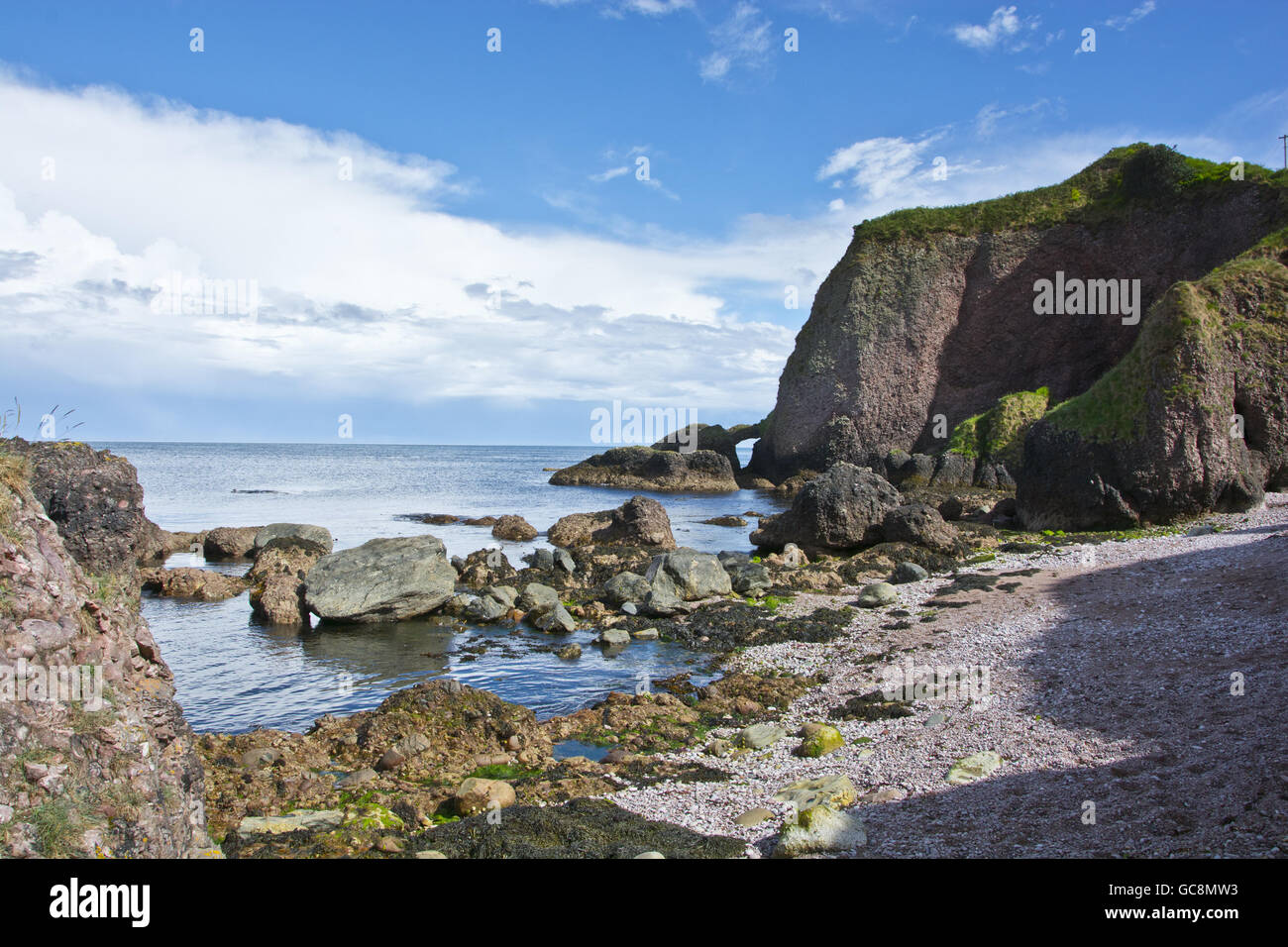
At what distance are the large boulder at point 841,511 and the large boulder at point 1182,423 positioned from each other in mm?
6061

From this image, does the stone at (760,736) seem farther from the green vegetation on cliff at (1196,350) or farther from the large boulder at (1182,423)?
the green vegetation on cliff at (1196,350)

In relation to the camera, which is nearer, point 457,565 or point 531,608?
point 531,608

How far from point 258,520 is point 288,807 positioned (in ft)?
124

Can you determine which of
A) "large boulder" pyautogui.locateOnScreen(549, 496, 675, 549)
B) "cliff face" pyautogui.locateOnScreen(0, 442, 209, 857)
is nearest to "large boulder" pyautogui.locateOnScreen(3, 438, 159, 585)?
"cliff face" pyautogui.locateOnScreen(0, 442, 209, 857)

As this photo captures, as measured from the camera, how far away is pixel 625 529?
106 ft

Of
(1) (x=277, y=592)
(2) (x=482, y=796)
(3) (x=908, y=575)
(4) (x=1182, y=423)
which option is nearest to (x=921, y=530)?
(3) (x=908, y=575)

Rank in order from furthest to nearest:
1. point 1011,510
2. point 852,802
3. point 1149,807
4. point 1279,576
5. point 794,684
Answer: point 1011,510 < point 794,684 < point 1279,576 < point 852,802 < point 1149,807

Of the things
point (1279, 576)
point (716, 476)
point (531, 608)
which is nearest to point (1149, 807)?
point (1279, 576)

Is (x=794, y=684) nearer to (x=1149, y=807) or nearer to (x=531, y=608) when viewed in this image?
(x=1149, y=807)

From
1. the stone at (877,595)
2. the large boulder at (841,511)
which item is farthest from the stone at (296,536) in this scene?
the stone at (877,595)

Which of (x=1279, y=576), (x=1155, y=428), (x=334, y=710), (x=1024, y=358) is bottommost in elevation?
(x=334, y=710)

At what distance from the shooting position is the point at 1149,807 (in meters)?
7.39

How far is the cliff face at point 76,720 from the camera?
536 centimetres

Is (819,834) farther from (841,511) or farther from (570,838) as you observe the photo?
(841,511)
